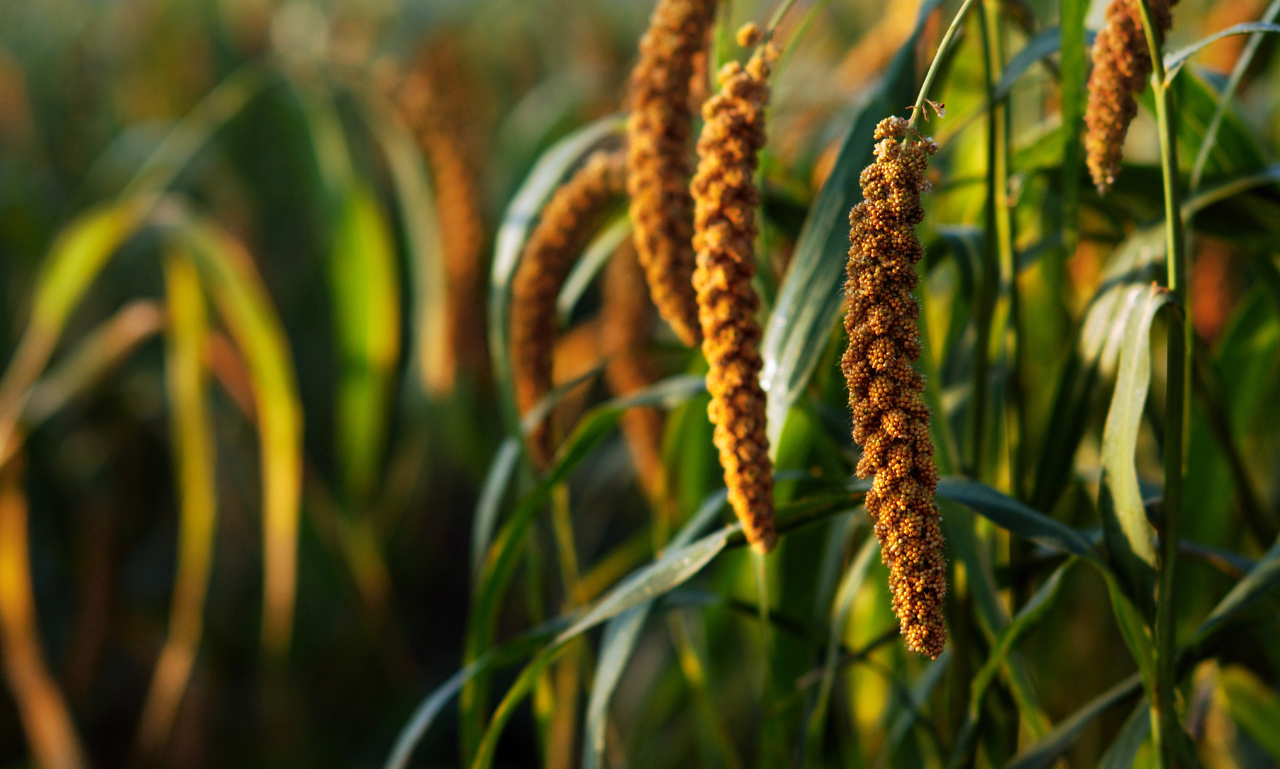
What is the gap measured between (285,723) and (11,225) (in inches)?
27.1

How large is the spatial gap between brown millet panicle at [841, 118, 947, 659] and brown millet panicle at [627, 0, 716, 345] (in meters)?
0.17

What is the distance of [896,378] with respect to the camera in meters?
0.31

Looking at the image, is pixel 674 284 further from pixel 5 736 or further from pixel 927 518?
pixel 5 736

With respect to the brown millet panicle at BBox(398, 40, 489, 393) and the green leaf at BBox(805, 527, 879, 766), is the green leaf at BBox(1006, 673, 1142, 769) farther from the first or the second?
the brown millet panicle at BBox(398, 40, 489, 393)

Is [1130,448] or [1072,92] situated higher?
[1072,92]

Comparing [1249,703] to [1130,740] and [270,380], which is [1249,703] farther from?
[270,380]

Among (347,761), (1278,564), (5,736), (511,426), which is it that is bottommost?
(347,761)

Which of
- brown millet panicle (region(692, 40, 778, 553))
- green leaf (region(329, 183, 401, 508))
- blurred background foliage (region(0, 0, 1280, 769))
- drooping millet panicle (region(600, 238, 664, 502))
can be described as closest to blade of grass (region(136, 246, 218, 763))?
blurred background foliage (region(0, 0, 1280, 769))

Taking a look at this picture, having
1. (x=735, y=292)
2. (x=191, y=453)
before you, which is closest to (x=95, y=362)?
(x=191, y=453)

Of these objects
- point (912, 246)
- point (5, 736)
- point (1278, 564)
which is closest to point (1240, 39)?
point (1278, 564)

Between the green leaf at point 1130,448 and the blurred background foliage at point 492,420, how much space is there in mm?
12

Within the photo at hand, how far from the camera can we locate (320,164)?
101 centimetres

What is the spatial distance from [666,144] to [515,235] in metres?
0.17

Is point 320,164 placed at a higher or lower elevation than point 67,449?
higher
